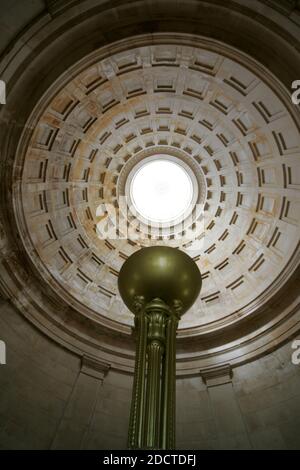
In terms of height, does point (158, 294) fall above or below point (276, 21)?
below

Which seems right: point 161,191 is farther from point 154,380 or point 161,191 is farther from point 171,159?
point 154,380

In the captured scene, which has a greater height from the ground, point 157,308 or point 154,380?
point 157,308

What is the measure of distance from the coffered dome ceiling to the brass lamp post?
6628mm

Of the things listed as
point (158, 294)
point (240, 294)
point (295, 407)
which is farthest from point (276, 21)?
point (295, 407)

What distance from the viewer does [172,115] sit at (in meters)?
12.1

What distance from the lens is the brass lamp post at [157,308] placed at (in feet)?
11.5

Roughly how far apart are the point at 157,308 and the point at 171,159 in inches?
411

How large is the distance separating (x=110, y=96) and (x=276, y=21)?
16.2ft

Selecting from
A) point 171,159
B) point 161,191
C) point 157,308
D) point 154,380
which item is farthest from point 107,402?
point 161,191

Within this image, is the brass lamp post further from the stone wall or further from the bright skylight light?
the bright skylight light

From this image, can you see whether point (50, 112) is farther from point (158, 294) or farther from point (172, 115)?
point (158, 294)

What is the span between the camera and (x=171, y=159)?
13797 mm

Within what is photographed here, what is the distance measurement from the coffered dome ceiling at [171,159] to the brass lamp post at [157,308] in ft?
21.7

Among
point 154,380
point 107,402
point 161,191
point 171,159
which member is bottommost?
point 154,380
